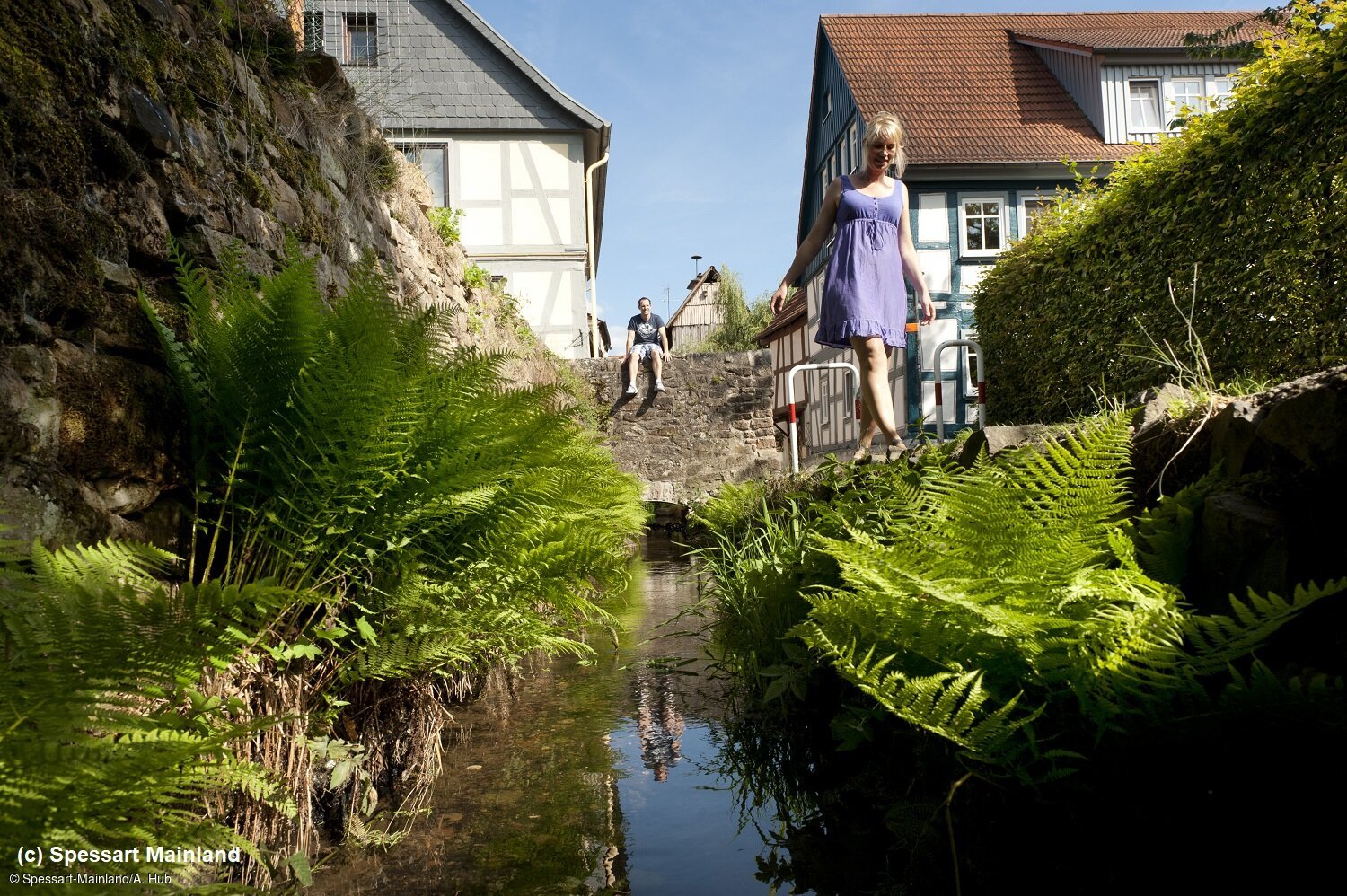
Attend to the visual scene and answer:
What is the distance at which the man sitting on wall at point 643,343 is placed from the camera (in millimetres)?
15648

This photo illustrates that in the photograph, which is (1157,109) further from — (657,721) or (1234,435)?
(657,721)

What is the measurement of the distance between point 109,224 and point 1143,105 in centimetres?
1961

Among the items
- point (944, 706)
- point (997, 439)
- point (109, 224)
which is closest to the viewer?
point (944, 706)

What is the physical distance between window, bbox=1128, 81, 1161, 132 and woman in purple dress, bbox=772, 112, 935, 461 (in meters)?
15.8

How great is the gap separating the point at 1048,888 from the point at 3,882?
4.62ft

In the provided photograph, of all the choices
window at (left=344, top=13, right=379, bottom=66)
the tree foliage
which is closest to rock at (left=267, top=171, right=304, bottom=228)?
window at (left=344, top=13, right=379, bottom=66)

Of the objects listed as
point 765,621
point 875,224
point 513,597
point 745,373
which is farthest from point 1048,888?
point 745,373

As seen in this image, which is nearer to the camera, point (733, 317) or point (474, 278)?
point (474, 278)

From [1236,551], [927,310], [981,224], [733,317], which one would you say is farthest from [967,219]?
[733,317]

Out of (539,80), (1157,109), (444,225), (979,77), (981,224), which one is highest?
(979,77)

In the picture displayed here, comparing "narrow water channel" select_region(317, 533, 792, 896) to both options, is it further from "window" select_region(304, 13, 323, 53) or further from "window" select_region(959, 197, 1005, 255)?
"window" select_region(959, 197, 1005, 255)

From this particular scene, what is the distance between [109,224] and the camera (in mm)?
2189

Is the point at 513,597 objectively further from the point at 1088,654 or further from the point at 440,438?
the point at 1088,654

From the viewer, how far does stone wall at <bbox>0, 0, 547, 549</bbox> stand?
73.1 inches
